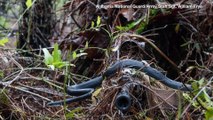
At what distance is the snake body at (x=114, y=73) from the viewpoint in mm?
1189

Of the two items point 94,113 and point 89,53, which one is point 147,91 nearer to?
point 94,113

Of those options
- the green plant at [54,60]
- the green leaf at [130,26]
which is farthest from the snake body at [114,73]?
the green leaf at [130,26]

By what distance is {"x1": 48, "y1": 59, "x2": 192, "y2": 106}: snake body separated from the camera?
1.19 metres

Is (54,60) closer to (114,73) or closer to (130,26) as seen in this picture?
(114,73)

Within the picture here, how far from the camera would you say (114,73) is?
123cm

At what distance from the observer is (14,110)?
131 cm

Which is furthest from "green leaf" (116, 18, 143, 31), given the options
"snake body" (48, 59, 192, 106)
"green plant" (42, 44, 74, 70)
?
"green plant" (42, 44, 74, 70)

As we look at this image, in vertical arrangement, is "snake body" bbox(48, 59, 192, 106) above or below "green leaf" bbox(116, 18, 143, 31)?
below

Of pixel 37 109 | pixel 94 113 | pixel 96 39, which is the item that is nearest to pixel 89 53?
pixel 96 39

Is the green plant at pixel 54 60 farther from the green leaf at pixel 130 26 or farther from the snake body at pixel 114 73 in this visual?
the green leaf at pixel 130 26

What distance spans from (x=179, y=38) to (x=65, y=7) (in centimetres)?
71

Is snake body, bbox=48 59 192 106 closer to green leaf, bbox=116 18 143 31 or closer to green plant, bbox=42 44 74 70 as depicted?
green plant, bbox=42 44 74 70

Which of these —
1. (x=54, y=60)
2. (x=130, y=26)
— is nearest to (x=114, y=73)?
(x=54, y=60)

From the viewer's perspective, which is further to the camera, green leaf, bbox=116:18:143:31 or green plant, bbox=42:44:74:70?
green leaf, bbox=116:18:143:31
